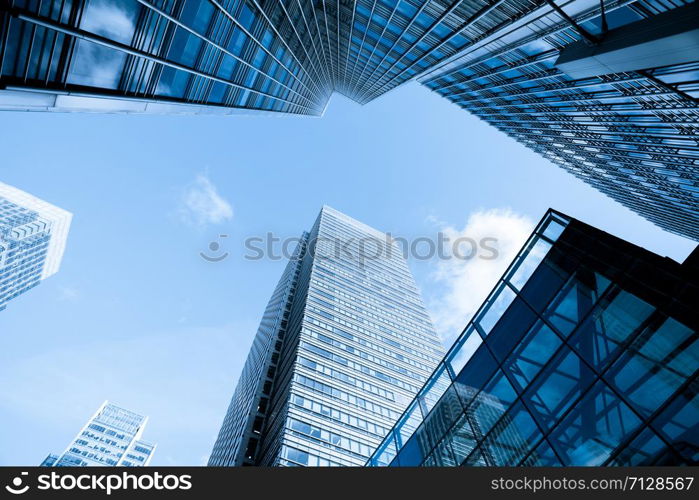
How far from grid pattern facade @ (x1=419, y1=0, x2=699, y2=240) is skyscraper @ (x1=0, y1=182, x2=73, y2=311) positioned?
4826 inches

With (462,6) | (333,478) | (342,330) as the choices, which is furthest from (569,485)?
(342,330)

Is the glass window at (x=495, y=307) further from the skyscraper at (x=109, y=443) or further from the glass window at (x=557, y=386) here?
the skyscraper at (x=109, y=443)

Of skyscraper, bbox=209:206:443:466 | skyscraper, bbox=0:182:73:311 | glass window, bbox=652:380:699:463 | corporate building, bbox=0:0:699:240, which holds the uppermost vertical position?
corporate building, bbox=0:0:699:240

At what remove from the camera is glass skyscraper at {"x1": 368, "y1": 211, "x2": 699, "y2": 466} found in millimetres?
7102

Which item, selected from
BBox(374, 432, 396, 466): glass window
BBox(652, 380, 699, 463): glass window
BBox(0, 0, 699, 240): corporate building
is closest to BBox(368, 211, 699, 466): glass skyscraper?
BBox(652, 380, 699, 463): glass window

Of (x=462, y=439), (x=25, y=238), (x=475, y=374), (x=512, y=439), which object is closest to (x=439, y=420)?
(x=462, y=439)

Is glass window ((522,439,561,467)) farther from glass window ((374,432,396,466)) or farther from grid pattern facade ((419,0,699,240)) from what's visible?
grid pattern facade ((419,0,699,240))

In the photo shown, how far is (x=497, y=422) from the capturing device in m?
11.0

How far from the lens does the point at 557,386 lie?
9281 millimetres

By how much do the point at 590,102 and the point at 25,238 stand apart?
143835 millimetres

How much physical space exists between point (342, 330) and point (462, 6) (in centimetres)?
4995

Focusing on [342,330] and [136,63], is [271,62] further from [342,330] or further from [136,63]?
[342,330]

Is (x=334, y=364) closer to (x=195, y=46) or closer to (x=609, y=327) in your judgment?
(x=195, y=46)

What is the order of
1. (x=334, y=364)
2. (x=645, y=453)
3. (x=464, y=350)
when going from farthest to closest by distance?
(x=334, y=364) → (x=464, y=350) → (x=645, y=453)
